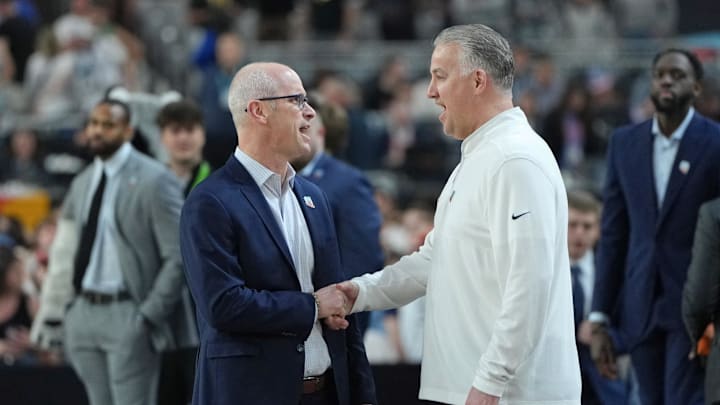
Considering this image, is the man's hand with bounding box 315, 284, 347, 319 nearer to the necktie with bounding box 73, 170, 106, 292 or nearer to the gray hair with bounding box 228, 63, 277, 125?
the gray hair with bounding box 228, 63, 277, 125

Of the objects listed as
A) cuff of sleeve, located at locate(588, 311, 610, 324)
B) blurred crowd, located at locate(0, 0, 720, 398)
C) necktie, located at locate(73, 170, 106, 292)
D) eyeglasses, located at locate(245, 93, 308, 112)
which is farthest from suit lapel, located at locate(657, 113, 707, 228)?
blurred crowd, located at locate(0, 0, 720, 398)

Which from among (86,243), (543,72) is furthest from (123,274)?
(543,72)

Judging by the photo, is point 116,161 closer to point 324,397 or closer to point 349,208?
point 349,208

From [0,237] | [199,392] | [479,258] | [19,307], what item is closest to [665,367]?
[479,258]

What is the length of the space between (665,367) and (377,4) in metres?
11.0

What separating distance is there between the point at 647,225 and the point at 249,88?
2504mm

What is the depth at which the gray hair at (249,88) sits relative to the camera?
5.27 m

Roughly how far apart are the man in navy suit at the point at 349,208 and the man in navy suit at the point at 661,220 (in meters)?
1.25

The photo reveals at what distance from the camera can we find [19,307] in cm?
991

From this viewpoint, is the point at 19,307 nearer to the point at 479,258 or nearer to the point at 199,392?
the point at 199,392

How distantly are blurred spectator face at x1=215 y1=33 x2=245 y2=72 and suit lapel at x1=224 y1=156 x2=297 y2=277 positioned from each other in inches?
381

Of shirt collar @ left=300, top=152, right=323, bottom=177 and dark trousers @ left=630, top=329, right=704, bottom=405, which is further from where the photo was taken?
shirt collar @ left=300, top=152, right=323, bottom=177

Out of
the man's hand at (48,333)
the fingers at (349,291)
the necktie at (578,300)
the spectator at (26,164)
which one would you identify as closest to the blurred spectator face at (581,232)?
the necktie at (578,300)

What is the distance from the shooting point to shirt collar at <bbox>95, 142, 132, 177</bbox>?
7552 mm
